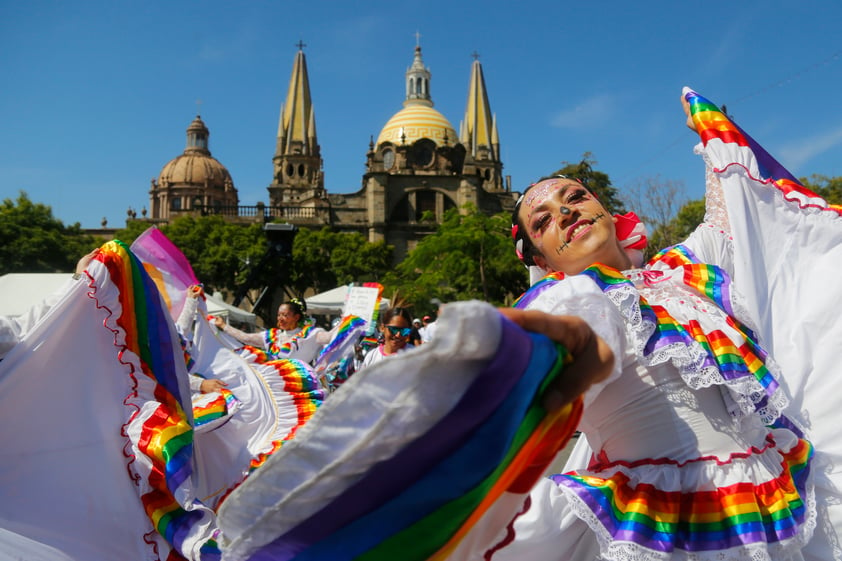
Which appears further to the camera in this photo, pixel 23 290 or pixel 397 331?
pixel 23 290

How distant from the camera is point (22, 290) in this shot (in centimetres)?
1294

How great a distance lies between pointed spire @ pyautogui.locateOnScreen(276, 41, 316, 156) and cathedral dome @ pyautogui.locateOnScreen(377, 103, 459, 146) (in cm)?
613

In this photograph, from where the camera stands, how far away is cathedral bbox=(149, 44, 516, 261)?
52.8m

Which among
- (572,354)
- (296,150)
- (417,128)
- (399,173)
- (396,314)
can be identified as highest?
(417,128)

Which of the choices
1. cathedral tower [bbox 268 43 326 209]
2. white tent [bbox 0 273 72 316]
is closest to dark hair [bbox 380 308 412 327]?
white tent [bbox 0 273 72 316]

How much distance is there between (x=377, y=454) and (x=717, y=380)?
1.18 metres

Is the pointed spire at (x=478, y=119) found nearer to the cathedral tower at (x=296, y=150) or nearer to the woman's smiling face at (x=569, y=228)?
the cathedral tower at (x=296, y=150)

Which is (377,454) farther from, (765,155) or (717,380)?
(765,155)

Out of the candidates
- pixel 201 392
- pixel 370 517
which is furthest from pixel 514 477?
pixel 201 392

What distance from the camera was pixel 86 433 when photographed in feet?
11.0

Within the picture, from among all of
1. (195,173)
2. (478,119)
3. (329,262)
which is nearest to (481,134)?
(478,119)

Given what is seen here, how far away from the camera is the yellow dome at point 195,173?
74.7 meters

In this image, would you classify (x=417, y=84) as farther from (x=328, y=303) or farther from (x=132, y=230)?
(x=328, y=303)

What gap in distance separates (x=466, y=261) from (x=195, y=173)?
54482 millimetres
